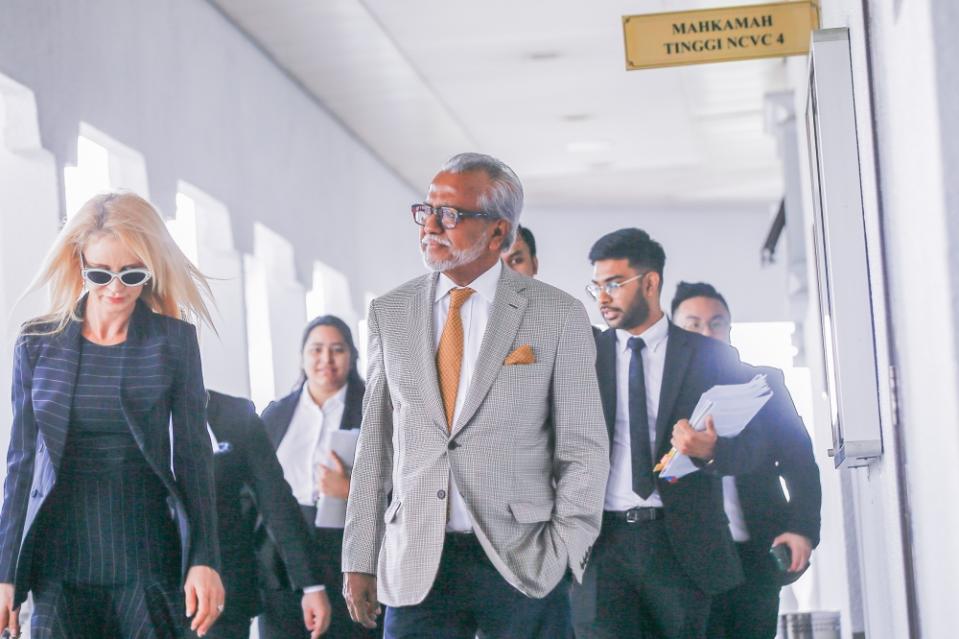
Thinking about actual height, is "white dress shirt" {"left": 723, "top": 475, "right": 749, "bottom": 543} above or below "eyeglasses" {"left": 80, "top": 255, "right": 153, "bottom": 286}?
→ below

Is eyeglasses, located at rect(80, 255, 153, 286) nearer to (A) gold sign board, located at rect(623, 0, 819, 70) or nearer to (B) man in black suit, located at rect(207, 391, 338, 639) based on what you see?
(B) man in black suit, located at rect(207, 391, 338, 639)

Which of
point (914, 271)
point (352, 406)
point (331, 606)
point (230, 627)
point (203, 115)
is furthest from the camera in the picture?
point (203, 115)

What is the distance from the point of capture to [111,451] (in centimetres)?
382

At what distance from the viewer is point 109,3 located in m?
8.96

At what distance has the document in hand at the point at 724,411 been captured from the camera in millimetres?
5035

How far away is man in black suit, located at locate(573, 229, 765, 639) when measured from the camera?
5.02 meters

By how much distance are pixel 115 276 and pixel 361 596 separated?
38.5 inches

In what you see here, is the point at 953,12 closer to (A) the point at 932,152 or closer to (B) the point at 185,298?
(A) the point at 932,152

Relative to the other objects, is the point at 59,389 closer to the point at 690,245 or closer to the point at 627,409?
the point at 627,409

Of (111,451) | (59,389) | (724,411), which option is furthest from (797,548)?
(59,389)

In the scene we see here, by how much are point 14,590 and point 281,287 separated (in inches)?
391

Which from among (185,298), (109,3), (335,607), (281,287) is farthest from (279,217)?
(185,298)

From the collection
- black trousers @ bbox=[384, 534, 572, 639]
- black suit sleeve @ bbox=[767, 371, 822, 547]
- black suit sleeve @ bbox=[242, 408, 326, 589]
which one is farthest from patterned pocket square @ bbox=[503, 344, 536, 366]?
black suit sleeve @ bbox=[242, 408, 326, 589]

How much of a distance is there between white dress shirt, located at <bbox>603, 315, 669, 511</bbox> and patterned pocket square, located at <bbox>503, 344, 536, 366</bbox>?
1.07m
